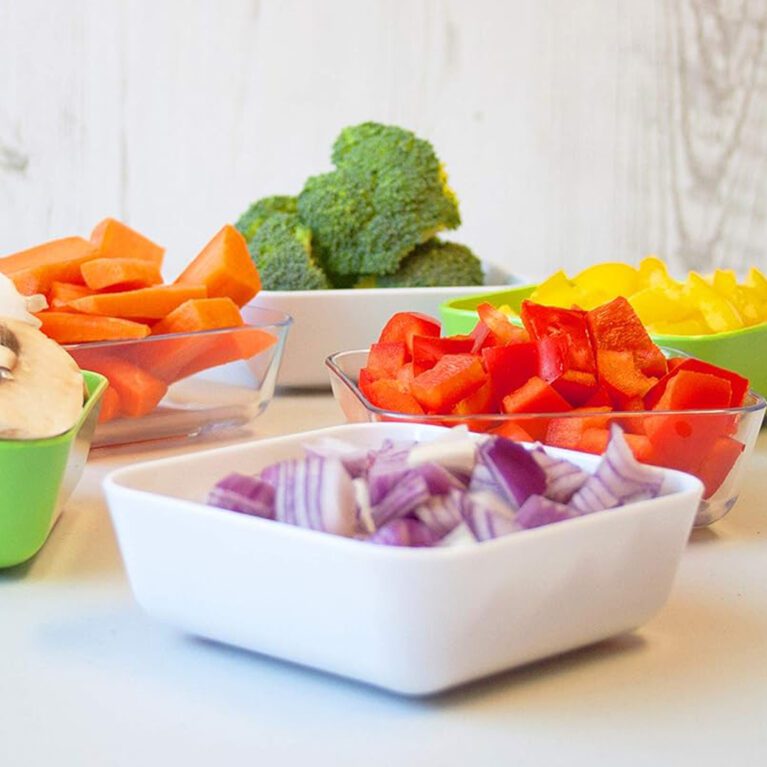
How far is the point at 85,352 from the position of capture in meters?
1.32

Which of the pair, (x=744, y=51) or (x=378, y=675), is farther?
(x=744, y=51)

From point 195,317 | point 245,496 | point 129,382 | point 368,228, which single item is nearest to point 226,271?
point 195,317

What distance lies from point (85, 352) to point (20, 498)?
1.27ft

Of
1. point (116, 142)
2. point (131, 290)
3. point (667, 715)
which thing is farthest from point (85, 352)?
point (116, 142)

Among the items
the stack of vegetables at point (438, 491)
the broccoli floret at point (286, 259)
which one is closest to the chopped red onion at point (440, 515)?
the stack of vegetables at point (438, 491)

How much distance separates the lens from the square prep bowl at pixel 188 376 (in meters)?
1.35

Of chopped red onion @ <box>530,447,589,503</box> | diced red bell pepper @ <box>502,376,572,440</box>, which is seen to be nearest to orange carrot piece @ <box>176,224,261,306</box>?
diced red bell pepper @ <box>502,376,572,440</box>

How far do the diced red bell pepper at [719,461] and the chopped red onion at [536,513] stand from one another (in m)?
0.30

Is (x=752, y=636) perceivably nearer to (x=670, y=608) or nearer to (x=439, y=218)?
(x=670, y=608)

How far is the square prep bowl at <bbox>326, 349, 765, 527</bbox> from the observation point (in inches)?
→ 39.7

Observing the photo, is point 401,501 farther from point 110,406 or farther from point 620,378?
point 110,406

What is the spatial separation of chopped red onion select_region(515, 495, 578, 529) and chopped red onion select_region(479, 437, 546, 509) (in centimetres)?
1

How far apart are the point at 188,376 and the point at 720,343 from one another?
21.3 inches

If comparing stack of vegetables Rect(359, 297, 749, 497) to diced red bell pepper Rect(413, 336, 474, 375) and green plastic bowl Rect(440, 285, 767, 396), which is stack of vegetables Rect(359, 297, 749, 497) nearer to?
diced red bell pepper Rect(413, 336, 474, 375)
